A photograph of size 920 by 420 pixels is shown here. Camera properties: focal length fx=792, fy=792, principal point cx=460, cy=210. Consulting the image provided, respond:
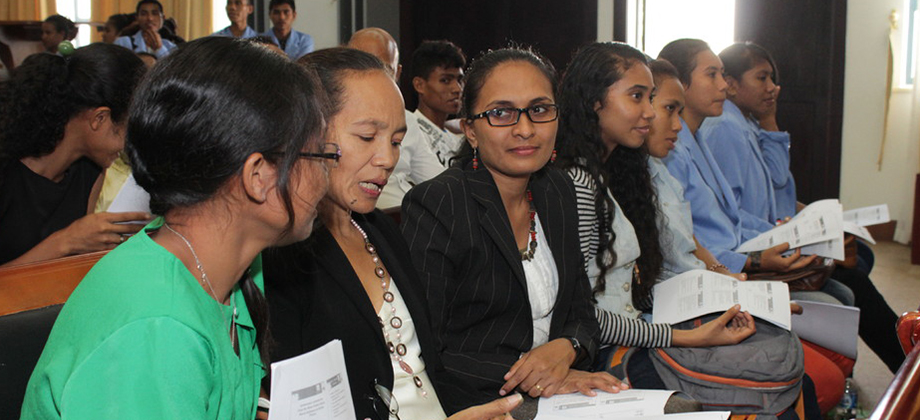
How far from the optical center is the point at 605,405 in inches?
56.9

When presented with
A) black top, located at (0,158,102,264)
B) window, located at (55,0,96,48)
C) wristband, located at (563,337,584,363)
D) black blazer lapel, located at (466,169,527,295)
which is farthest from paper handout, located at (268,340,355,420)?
window, located at (55,0,96,48)

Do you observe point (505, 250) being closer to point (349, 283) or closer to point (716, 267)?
point (349, 283)

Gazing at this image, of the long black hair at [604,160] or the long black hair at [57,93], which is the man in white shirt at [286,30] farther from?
the long black hair at [604,160]

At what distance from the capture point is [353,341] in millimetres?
1297

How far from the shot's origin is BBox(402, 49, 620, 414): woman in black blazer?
5.07 feet

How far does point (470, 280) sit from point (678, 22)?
5066 millimetres

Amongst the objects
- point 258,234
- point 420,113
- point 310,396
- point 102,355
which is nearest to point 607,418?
point 310,396

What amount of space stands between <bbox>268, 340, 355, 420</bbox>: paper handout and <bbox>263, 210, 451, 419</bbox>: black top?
19 cm

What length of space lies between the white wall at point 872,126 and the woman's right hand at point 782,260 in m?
3.56

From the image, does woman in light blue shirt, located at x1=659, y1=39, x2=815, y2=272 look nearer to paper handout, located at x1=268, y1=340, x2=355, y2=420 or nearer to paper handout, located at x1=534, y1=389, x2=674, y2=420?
paper handout, located at x1=534, y1=389, x2=674, y2=420

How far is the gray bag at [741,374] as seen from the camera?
5.61 feet

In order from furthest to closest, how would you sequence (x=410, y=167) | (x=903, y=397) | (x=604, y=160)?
(x=410, y=167)
(x=604, y=160)
(x=903, y=397)

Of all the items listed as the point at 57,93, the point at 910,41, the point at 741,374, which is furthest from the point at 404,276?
the point at 910,41

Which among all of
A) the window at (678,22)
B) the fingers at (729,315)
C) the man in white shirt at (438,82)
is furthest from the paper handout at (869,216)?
the window at (678,22)
